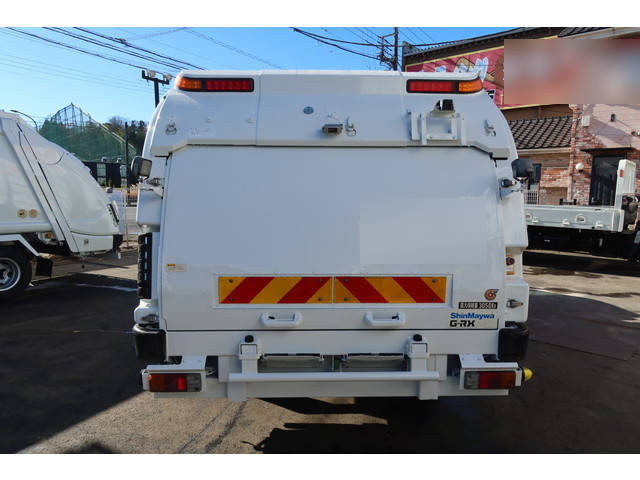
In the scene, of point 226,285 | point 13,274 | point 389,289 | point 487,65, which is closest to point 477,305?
point 389,289

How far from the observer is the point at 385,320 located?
2.55 metres

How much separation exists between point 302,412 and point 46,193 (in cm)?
628

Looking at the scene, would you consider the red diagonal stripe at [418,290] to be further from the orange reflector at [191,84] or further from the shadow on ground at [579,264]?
the shadow on ground at [579,264]

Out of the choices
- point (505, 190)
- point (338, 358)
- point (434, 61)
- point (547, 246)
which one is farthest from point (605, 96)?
point (434, 61)

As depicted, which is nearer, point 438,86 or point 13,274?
point 438,86

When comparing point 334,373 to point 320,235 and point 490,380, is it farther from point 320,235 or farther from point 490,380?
point 490,380

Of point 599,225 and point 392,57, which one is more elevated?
point 392,57

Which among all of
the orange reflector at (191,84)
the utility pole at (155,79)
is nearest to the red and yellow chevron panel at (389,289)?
the orange reflector at (191,84)

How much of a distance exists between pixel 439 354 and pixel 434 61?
29.6m

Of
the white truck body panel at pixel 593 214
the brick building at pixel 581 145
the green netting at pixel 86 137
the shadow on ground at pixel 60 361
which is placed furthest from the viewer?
the green netting at pixel 86 137

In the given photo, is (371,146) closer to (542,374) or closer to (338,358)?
(338,358)

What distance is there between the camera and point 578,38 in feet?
46.0

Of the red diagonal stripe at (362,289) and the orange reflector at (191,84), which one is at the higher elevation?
the orange reflector at (191,84)

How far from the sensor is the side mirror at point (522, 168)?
2.59 metres
